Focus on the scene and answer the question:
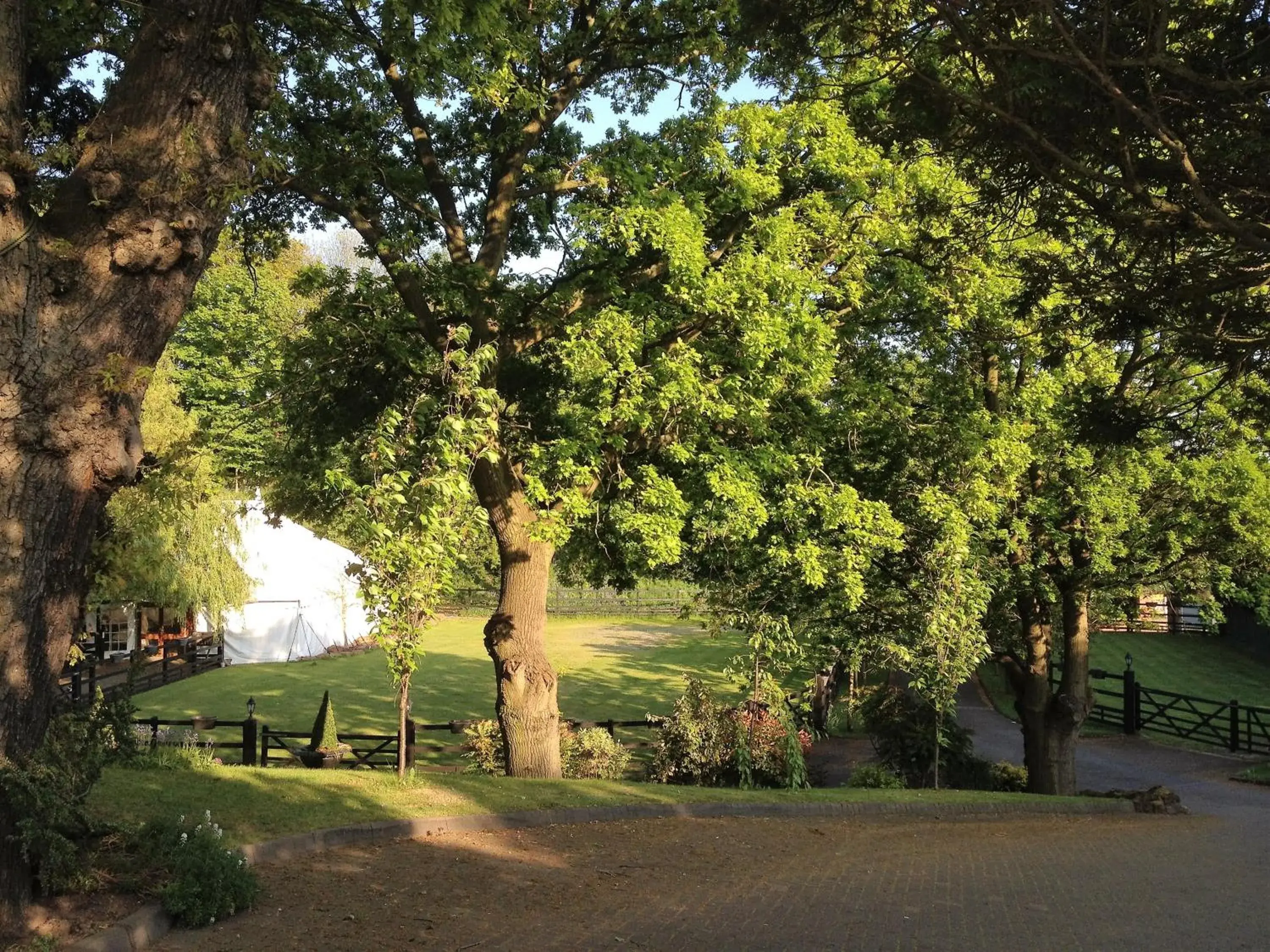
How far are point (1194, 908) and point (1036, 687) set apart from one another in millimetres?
10090

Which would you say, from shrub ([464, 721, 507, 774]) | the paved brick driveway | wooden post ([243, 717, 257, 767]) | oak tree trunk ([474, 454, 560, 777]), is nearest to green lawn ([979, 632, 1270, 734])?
shrub ([464, 721, 507, 774])

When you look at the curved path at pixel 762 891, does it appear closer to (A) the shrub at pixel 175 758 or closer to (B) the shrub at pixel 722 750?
(A) the shrub at pixel 175 758

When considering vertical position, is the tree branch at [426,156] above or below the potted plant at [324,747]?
above

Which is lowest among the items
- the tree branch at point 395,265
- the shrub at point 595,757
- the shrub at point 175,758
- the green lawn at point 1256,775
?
the green lawn at point 1256,775

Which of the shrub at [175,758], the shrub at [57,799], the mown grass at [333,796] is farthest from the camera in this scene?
the shrub at [175,758]

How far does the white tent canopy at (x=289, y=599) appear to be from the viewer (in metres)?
37.5

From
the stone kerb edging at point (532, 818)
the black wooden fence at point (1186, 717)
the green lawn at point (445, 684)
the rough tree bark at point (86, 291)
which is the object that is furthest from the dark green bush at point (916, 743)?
the rough tree bark at point (86, 291)

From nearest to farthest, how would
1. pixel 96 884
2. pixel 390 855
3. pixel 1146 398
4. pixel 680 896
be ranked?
pixel 96 884
pixel 680 896
pixel 390 855
pixel 1146 398

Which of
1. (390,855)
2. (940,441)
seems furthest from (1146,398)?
(390,855)

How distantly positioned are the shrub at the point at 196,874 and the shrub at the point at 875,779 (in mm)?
11447

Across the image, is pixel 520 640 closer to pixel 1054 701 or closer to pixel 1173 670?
pixel 1054 701

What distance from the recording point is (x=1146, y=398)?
49.0ft

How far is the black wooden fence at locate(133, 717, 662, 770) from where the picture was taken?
14789 mm

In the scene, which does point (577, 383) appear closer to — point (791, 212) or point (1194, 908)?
point (791, 212)
